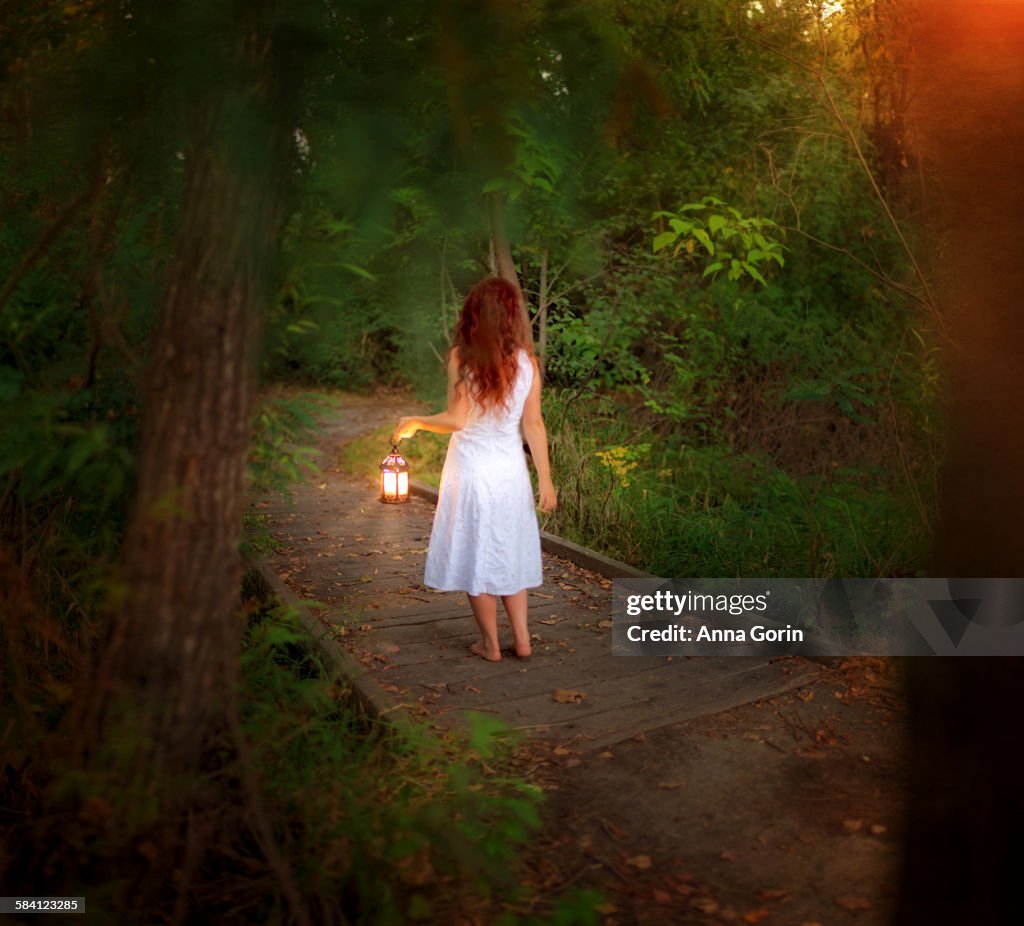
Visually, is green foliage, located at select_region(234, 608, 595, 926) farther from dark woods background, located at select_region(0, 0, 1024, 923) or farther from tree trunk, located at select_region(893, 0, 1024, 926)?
tree trunk, located at select_region(893, 0, 1024, 926)

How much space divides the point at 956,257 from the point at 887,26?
5880 mm

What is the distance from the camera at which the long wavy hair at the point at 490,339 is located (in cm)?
525

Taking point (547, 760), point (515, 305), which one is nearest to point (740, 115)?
point (515, 305)

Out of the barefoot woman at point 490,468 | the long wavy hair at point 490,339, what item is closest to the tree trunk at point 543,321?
the barefoot woman at point 490,468

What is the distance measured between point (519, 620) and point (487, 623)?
0.67ft

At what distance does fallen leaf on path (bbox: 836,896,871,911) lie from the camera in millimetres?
3336

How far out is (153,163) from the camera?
3248mm

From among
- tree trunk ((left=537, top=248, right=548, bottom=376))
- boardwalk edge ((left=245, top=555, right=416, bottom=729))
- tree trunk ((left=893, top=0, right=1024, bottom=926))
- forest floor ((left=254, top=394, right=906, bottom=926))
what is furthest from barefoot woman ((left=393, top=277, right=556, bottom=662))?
tree trunk ((left=537, top=248, right=548, bottom=376))

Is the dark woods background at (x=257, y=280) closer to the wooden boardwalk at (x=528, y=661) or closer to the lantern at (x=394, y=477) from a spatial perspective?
the wooden boardwalk at (x=528, y=661)

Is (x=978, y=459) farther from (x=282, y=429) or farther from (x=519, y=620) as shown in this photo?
(x=519, y=620)

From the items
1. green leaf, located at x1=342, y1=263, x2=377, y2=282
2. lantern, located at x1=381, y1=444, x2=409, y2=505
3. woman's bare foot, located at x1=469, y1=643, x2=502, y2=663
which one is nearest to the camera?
green leaf, located at x1=342, y1=263, x2=377, y2=282

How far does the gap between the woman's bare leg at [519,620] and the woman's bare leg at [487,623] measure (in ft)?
0.34

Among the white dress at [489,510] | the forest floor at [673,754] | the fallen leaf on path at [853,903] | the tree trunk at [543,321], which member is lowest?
the fallen leaf on path at [853,903]

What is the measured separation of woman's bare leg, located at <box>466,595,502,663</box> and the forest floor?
0.28 feet
